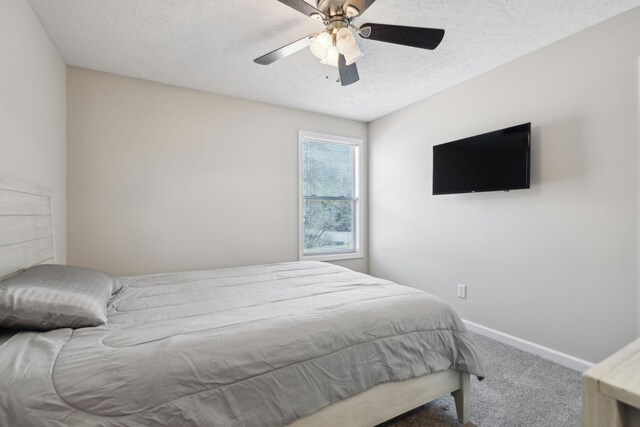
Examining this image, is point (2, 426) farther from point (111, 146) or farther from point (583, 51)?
point (583, 51)

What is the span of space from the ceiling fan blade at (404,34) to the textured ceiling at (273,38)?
34cm

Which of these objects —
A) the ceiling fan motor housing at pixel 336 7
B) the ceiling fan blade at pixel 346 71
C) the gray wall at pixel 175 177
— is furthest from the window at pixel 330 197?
the ceiling fan motor housing at pixel 336 7

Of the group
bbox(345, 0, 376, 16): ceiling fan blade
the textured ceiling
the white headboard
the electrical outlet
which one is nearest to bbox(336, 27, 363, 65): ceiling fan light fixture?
A: bbox(345, 0, 376, 16): ceiling fan blade

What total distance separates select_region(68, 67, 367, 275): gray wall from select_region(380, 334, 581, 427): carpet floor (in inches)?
89.6

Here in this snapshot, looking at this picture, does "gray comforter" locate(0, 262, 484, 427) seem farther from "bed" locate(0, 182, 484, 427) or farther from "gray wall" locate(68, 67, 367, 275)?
"gray wall" locate(68, 67, 367, 275)

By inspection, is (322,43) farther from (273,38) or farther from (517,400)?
(517,400)

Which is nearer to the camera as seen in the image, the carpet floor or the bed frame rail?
the bed frame rail

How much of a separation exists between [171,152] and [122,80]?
767 millimetres

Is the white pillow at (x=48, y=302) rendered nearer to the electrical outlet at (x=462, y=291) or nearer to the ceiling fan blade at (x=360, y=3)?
the ceiling fan blade at (x=360, y=3)

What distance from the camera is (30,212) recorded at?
6.03 feet

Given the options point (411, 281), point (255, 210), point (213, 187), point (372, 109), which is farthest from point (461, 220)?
point (213, 187)

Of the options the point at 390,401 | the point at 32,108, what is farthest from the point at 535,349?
the point at 32,108

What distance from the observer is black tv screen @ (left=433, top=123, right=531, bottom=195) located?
242 centimetres

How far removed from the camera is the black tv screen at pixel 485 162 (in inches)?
95.3
